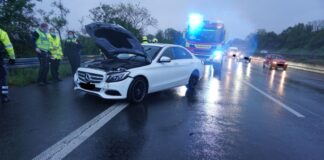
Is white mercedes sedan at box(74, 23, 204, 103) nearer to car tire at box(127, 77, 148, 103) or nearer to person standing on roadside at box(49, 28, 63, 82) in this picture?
car tire at box(127, 77, 148, 103)

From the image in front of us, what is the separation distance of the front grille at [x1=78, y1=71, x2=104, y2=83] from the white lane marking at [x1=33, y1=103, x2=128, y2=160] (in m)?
0.90

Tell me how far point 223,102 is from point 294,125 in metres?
2.39

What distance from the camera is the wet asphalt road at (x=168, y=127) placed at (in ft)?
13.8

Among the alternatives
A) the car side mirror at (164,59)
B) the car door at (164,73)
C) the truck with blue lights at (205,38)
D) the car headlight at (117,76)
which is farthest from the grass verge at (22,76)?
the truck with blue lights at (205,38)

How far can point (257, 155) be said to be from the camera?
13.9 ft

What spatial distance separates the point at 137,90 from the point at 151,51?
1679 millimetres

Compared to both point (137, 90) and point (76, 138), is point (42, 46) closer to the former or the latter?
point (137, 90)

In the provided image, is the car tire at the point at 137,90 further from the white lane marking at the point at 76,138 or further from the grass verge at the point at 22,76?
the grass verge at the point at 22,76

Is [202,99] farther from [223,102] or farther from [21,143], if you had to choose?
[21,143]

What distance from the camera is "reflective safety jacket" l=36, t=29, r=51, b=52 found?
9258mm

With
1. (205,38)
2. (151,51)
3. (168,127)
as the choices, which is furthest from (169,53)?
(205,38)

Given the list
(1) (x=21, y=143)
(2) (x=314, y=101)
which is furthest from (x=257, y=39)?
(1) (x=21, y=143)

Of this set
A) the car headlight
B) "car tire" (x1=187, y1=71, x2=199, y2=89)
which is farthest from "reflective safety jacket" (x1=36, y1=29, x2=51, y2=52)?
"car tire" (x1=187, y1=71, x2=199, y2=89)

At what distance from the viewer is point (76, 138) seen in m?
4.55
